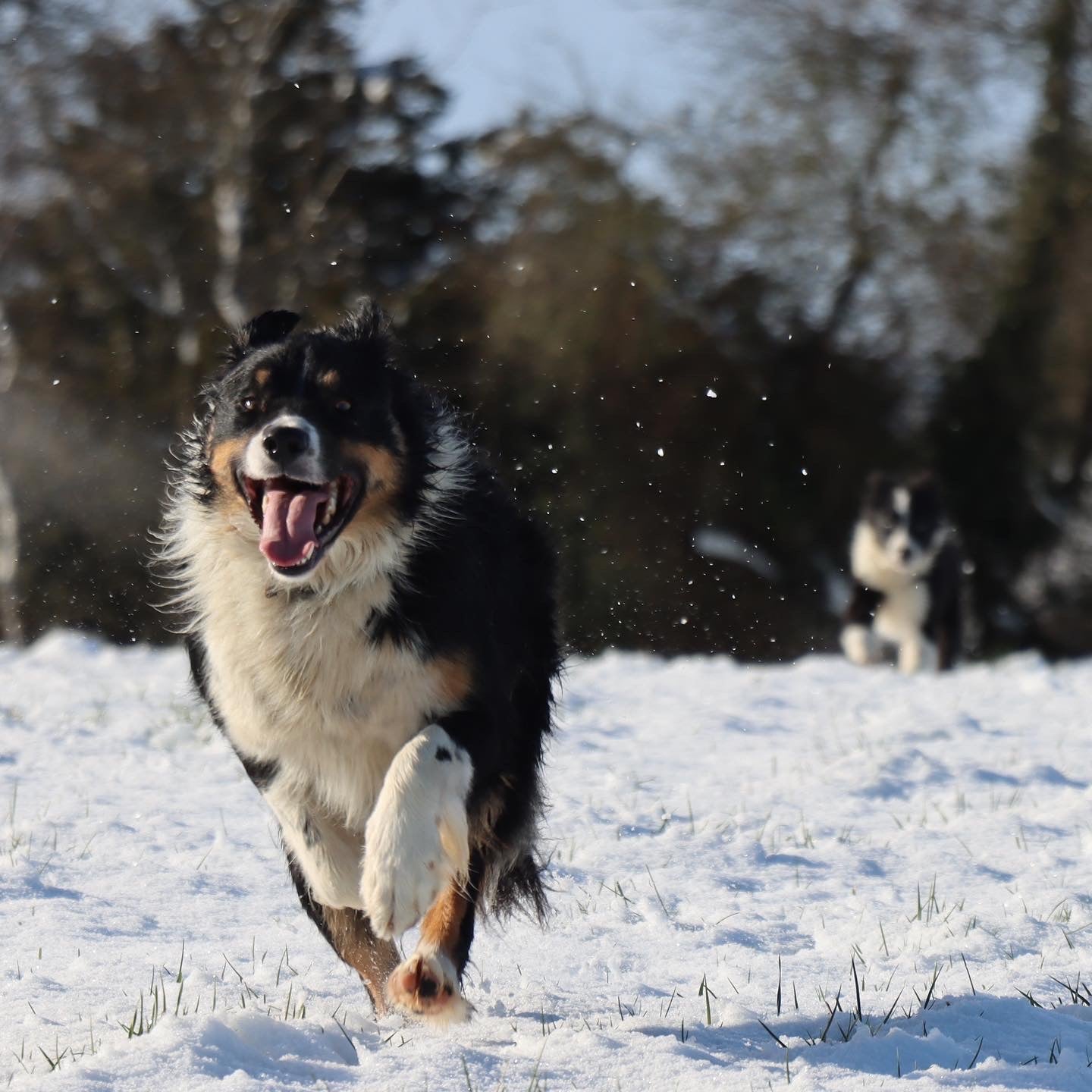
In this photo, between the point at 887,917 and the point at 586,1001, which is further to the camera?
the point at 887,917

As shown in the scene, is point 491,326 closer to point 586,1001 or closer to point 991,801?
point 991,801

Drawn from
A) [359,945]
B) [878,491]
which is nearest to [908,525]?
[878,491]

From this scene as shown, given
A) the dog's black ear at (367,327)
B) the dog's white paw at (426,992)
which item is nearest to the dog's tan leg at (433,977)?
the dog's white paw at (426,992)

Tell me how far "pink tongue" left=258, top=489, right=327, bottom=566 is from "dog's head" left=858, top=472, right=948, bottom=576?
11017 mm

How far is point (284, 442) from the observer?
408 cm

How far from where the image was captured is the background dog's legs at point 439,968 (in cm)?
384

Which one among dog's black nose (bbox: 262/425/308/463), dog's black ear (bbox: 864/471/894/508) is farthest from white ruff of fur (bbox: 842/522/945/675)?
dog's black nose (bbox: 262/425/308/463)

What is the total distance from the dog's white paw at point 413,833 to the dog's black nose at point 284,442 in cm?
82

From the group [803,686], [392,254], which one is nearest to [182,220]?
[392,254]

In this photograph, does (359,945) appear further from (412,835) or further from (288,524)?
(288,524)

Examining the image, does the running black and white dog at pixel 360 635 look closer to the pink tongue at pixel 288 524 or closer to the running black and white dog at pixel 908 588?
the pink tongue at pixel 288 524

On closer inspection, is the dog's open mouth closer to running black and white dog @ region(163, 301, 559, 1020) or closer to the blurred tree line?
running black and white dog @ region(163, 301, 559, 1020)

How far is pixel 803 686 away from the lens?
9.85 metres

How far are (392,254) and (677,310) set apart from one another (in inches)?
165
